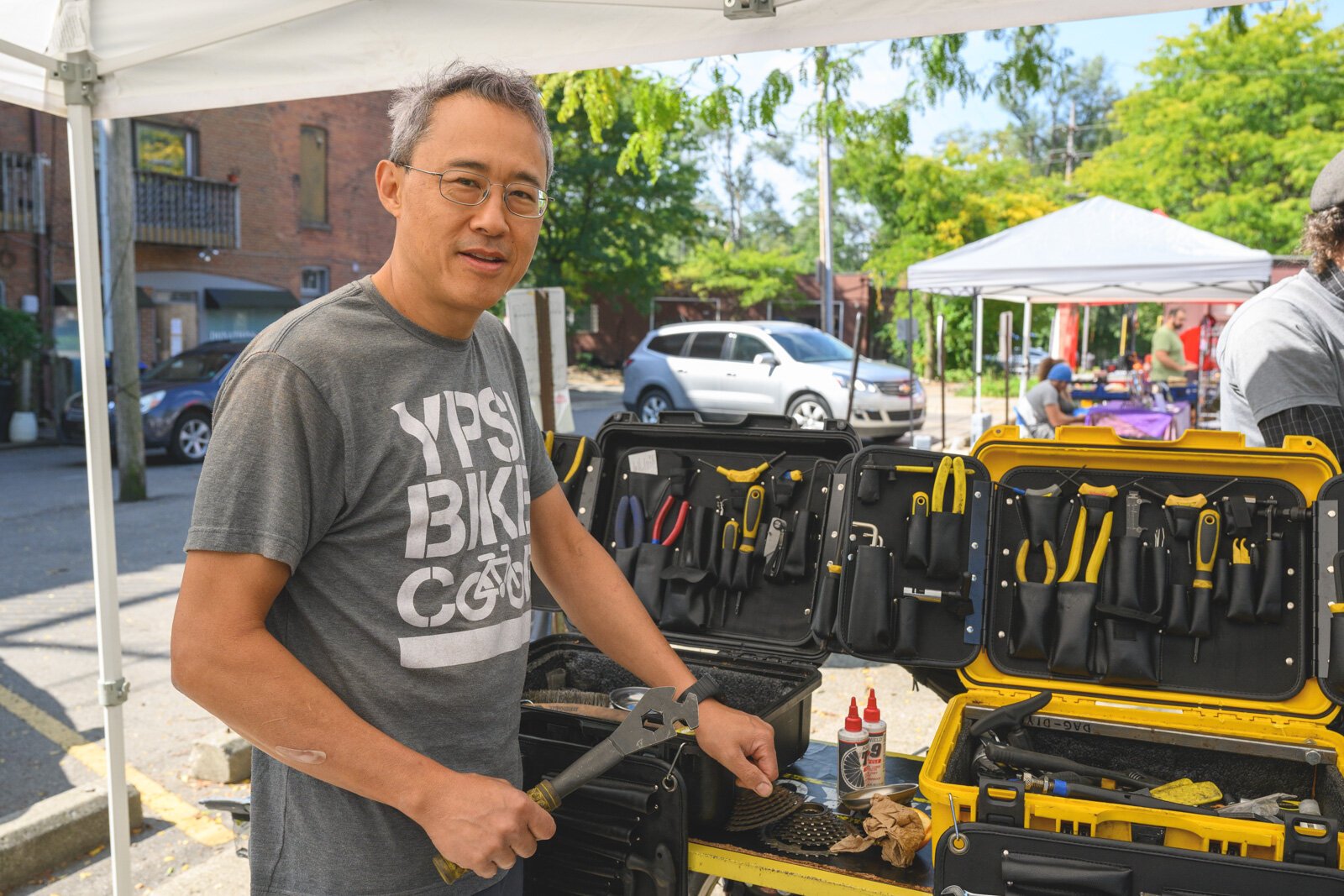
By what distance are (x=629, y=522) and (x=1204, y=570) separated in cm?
156

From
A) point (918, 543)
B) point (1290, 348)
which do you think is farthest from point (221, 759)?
point (1290, 348)

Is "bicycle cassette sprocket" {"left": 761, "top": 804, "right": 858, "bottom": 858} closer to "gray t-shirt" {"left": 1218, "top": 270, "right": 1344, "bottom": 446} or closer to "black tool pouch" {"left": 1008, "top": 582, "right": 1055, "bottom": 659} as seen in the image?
"black tool pouch" {"left": 1008, "top": 582, "right": 1055, "bottom": 659}

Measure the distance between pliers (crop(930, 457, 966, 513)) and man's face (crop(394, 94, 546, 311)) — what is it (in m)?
1.44

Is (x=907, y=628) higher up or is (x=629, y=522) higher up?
(x=629, y=522)

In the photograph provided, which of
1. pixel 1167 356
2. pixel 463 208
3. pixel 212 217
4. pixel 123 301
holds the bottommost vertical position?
pixel 1167 356

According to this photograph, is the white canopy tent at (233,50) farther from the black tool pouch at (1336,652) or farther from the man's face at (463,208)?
the black tool pouch at (1336,652)

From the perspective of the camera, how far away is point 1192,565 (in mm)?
2387

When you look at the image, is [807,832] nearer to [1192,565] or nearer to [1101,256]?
[1192,565]

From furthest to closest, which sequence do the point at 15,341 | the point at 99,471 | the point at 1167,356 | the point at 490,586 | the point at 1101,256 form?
the point at 15,341 → the point at 1167,356 → the point at 1101,256 → the point at 99,471 → the point at 490,586

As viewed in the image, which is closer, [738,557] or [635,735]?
[635,735]

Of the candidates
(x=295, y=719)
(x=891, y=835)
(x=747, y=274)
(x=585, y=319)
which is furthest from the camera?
(x=747, y=274)

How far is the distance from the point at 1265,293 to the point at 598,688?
1972mm

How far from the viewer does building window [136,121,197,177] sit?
19.2m

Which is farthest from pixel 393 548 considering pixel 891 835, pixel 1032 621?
pixel 1032 621
